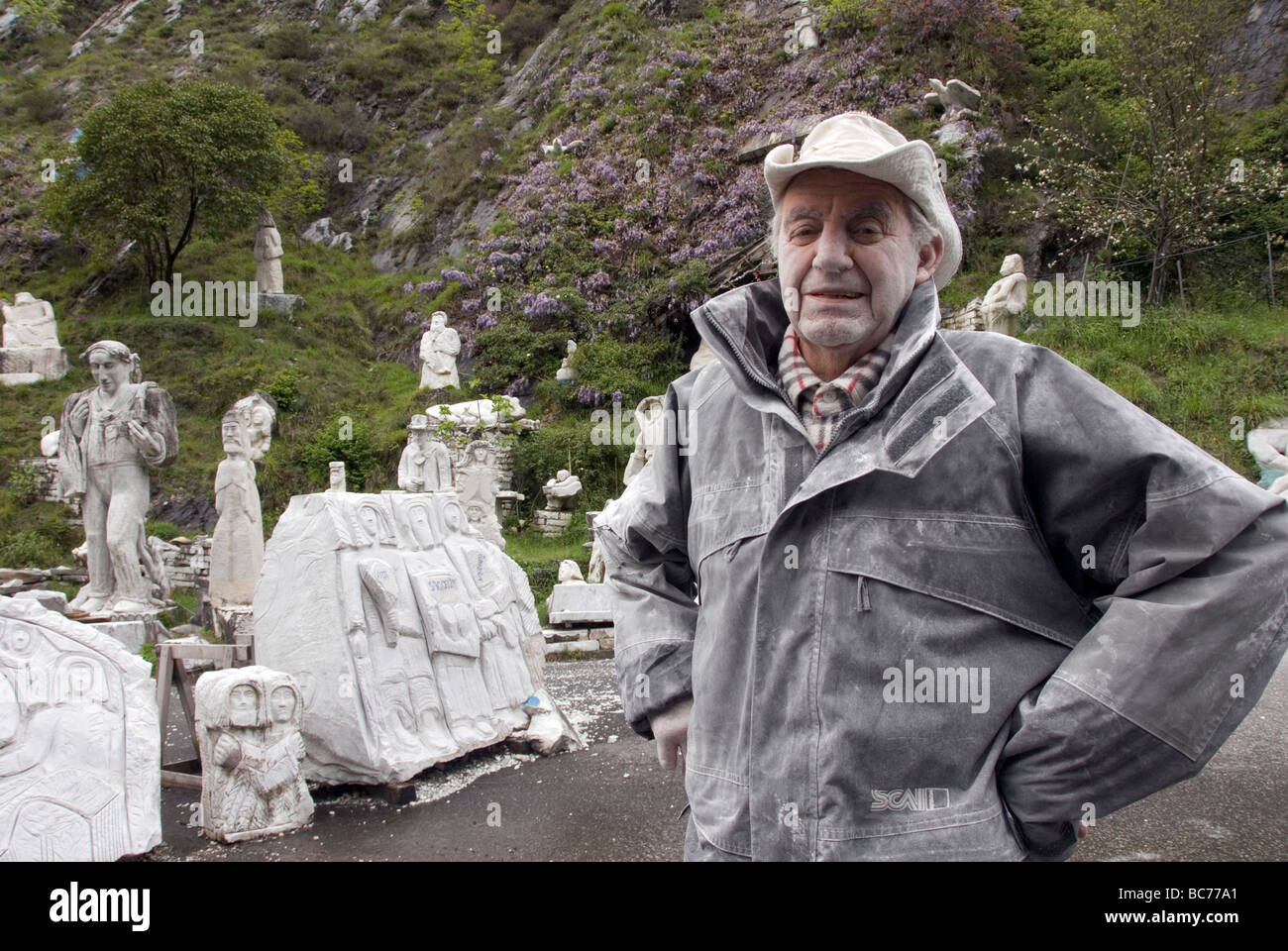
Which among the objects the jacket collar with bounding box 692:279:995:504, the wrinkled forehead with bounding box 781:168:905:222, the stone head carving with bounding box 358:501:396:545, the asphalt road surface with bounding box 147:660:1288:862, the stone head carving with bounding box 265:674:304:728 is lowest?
the asphalt road surface with bounding box 147:660:1288:862

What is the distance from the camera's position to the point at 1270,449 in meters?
11.2

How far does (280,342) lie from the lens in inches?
858

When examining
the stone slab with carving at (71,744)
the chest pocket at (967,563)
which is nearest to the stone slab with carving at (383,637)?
the stone slab with carving at (71,744)

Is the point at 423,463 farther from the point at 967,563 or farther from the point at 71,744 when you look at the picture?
the point at 967,563

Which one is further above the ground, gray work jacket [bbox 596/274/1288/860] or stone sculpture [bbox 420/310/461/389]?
stone sculpture [bbox 420/310/461/389]

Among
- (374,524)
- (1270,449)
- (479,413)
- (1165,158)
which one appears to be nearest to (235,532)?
(374,524)

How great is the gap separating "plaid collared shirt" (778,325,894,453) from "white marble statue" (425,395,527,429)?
15.5m

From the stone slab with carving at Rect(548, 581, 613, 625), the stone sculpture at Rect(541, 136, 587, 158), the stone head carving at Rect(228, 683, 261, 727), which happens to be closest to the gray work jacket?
the stone head carving at Rect(228, 683, 261, 727)

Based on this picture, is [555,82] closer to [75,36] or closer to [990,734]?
[75,36]

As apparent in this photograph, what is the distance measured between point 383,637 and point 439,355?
48.0ft

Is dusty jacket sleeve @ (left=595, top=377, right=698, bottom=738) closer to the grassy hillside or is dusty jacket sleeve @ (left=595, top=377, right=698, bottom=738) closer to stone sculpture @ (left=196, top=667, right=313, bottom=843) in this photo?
stone sculpture @ (left=196, top=667, right=313, bottom=843)

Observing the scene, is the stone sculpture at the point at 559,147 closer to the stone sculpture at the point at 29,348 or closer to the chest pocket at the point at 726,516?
the stone sculpture at the point at 29,348

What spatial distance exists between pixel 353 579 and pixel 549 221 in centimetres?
1926

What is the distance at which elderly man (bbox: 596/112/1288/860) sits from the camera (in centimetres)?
124
